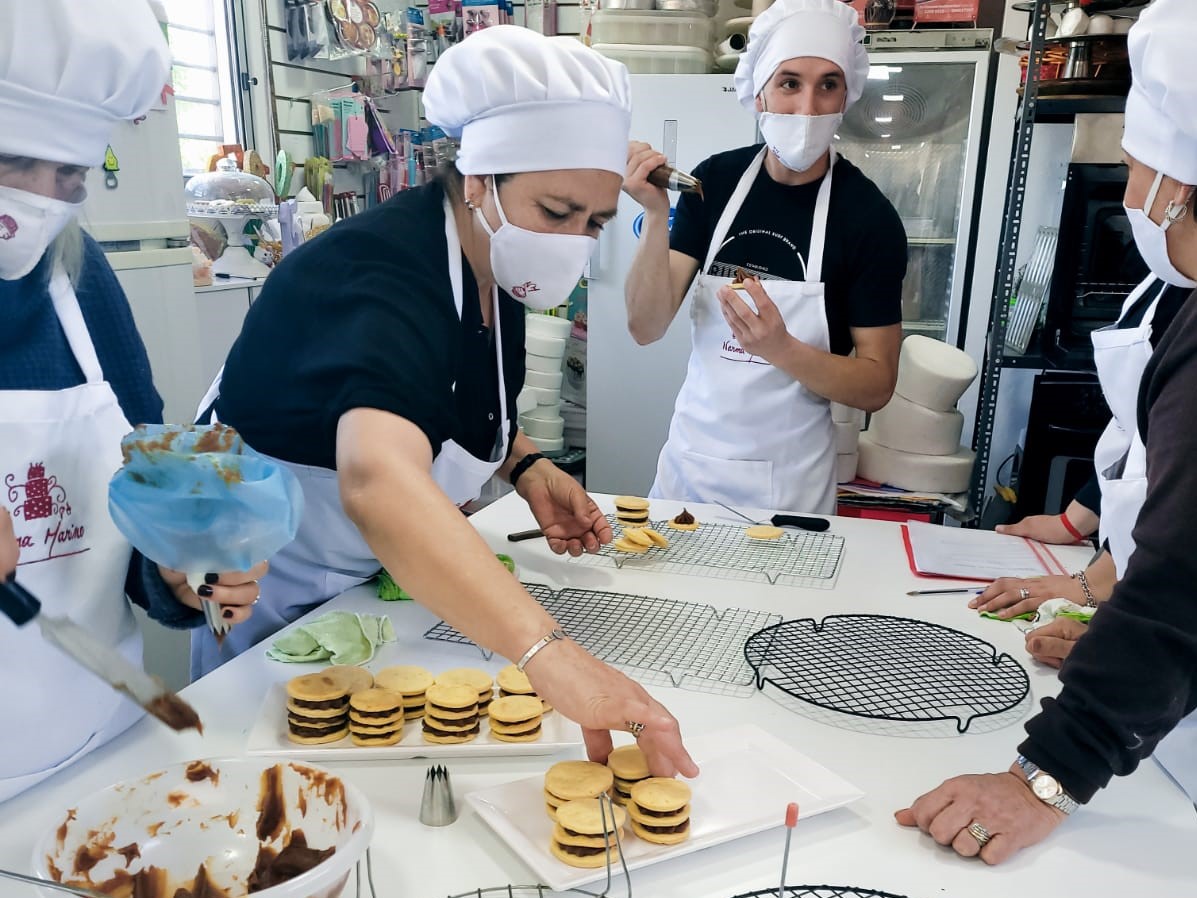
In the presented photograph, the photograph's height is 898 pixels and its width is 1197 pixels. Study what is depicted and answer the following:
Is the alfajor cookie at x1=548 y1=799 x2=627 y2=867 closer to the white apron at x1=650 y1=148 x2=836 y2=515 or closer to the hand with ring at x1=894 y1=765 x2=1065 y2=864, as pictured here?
the hand with ring at x1=894 y1=765 x2=1065 y2=864

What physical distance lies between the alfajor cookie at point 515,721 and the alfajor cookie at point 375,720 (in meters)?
0.12

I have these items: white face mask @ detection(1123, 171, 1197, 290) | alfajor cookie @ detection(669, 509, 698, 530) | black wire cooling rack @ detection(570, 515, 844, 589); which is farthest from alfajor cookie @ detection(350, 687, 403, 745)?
white face mask @ detection(1123, 171, 1197, 290)

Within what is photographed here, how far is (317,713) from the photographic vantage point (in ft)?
3.74

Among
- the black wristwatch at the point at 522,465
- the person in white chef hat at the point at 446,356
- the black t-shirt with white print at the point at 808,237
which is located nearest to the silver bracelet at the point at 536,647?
the person in white chef hat at the point at 446,356

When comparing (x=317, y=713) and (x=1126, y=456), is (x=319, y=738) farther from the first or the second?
(x=1126, y=456)

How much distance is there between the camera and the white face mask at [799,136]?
2279mm

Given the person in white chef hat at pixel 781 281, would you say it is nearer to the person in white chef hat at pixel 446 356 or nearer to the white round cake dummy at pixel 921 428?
the person in white chef hat at pixel 446 356

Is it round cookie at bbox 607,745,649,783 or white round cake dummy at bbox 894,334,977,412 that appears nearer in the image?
round cookie at bbox 607,745,649,783

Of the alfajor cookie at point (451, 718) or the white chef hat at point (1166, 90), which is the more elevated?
the white chef hat at point (1166, 90)

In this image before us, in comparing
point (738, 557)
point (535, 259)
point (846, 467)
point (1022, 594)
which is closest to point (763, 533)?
point (738, 557)

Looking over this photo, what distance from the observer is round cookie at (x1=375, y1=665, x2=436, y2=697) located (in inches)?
46.8

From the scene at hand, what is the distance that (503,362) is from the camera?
5.82 feet

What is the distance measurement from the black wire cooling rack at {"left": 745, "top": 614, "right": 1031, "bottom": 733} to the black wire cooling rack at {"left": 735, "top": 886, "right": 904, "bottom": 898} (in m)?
0.32

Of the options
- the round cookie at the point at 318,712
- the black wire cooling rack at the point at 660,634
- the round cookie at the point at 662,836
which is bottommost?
the black wire cooling rack at the point at 660,634
